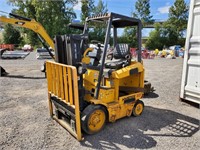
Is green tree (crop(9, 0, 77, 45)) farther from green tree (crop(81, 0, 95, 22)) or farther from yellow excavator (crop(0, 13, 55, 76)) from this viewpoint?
yellow excavator (crop(0, 13, 55, 76))

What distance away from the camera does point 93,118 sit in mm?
3365

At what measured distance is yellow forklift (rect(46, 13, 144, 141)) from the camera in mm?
3207

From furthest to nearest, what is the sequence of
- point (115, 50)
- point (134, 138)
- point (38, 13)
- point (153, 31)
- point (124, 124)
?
point (153, 31) → point (38, 13) → point (115, 50) → point (124, 124) → point (134, 138)

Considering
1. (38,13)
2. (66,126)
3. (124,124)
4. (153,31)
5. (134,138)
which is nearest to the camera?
(134,138)

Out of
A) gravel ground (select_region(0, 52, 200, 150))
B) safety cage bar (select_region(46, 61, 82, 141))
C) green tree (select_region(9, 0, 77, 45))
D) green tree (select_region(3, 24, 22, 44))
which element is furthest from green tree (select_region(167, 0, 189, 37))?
safety cage bar (select_region(46, 61, 82, 141))

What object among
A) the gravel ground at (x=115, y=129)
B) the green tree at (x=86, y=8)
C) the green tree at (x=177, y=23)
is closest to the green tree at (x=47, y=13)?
the green tree at (x=86, y=8)

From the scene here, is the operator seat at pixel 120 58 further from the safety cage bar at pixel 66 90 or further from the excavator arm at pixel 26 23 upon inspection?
the excavator arm at pixel 26 23

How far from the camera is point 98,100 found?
3414 mm

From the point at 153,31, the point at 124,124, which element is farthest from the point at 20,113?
the point at 153,31

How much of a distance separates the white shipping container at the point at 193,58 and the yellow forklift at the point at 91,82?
5.27 ft

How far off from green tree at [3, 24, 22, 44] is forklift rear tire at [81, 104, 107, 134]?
33.9 metres

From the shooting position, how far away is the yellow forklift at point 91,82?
3207 millimetres

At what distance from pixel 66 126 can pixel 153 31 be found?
1332 inches

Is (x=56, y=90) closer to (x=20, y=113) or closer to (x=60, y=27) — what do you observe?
(x=20, y=113)
